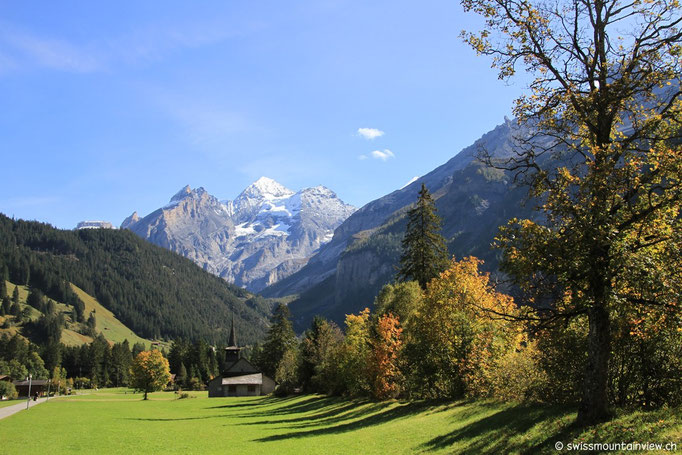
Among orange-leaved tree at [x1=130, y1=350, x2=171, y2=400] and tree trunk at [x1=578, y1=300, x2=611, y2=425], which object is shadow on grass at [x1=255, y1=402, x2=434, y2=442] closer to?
tree trunk at [x1=578, y1=300, x2=611, y2=425]

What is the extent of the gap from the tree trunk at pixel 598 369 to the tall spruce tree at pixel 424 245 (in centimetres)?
2958

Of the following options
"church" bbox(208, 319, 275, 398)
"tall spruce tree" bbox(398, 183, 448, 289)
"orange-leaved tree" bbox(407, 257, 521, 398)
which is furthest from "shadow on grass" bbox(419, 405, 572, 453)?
"church" bbox(208, 319, 275, 398)

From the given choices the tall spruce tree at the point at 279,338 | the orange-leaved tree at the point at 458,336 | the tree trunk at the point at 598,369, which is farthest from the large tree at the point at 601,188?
the tall spruce tree at the point at 279,338

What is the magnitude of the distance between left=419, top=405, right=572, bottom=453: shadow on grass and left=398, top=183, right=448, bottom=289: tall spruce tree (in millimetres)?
24055

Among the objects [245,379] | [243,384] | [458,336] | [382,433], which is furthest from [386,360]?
[243,384]

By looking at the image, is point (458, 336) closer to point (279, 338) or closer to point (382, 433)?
point (382, 433)

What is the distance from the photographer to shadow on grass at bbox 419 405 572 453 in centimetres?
1419

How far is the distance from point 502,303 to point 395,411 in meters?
10.0

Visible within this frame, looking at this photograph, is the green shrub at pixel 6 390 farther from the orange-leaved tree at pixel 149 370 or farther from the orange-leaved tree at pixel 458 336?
the orange-leaved tree at pixel 458 336

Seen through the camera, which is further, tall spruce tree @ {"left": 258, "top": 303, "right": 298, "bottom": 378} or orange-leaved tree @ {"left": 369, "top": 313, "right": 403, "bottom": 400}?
tall spruce tree @ {"left": 258, "top": 303, "right": 298, "bottom": 378}

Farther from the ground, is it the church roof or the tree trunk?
the tree trunk

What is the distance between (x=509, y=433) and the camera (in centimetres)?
1625

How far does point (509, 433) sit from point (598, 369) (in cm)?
465

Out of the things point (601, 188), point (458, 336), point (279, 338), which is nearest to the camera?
point (601, 188)
